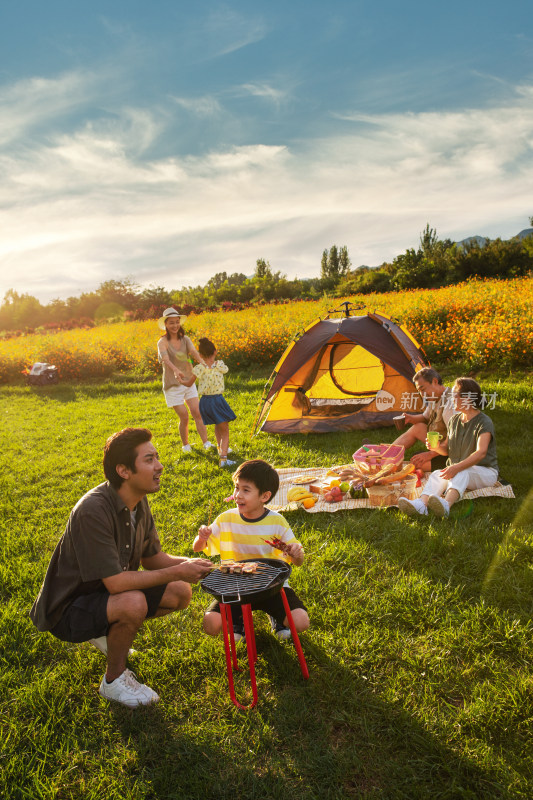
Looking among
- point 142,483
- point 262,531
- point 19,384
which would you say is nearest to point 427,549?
point 262,531

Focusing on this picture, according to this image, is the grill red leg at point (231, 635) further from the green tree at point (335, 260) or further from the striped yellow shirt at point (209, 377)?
the green tree at point (335, 260)

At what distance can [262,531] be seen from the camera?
2801 mm

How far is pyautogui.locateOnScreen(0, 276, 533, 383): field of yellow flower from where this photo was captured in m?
8.83

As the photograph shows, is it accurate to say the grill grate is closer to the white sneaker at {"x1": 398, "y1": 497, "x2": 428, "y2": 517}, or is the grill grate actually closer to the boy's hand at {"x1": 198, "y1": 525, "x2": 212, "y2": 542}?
the boy's hand at {"x1": 198, "y1": 525, "x2": 212, "y2": 542}

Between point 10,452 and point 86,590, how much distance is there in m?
6.02

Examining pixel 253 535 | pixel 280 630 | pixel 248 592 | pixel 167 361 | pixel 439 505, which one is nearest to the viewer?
pixel 248 592

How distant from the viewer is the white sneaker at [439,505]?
4219 millimetres

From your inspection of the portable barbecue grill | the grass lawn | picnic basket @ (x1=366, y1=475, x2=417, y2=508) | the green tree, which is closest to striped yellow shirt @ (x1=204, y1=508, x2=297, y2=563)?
the portable barbecue grill

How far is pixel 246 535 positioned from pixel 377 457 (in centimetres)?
280

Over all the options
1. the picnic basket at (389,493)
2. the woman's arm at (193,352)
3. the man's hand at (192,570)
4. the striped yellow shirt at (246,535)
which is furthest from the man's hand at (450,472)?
the woman's arm at (193,352)

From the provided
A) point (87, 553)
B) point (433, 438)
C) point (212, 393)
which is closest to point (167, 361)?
point (212, 393)

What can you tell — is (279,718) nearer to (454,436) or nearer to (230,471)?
(454,436)

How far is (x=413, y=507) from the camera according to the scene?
14.1 feet

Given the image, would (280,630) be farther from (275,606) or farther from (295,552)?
(295,552)
